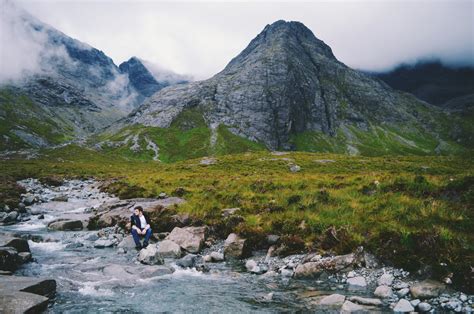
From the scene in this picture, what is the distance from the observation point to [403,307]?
958 centimetres

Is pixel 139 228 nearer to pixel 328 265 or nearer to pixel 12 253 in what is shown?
pixel 12 253

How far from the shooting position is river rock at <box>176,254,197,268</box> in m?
15.0

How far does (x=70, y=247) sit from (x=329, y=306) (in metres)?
15.2

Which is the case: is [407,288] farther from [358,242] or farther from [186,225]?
[186,225]

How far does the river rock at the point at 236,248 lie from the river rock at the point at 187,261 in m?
1.72

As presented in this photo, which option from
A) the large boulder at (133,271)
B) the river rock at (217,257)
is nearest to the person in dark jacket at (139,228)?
the large boulder at (133,271)

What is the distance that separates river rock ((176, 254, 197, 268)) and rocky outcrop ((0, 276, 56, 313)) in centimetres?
535

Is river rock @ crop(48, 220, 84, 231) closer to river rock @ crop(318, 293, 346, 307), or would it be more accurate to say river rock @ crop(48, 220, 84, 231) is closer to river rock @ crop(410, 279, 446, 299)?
river rock @ crop(318, 293, 346, 307)

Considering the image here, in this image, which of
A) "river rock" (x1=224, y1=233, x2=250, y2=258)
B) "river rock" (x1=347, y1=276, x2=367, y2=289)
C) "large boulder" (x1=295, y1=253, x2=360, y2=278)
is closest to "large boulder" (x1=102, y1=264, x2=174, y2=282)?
"river rock" (x1=224, y1=233, x2=250, y2=258)

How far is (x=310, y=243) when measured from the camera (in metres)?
14.8

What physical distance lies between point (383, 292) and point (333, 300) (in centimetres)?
177

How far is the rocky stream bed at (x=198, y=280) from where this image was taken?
33.2 ft

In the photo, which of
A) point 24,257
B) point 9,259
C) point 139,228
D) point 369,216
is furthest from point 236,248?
point 9,259

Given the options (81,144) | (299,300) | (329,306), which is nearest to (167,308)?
(299,300)
